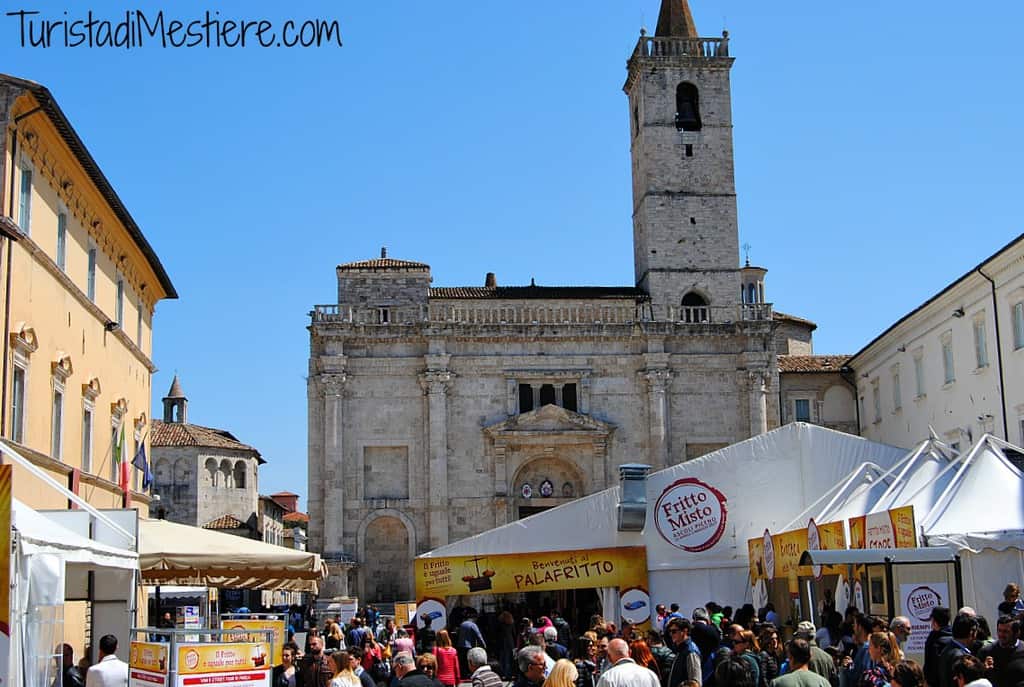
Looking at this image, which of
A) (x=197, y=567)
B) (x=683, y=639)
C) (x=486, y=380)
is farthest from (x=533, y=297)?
(x=683, y=639)

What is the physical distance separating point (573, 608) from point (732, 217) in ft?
86.8

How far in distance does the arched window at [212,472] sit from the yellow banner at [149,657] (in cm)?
6153

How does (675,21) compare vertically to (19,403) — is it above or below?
above

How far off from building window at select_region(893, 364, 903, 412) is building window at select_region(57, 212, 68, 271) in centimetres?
2997

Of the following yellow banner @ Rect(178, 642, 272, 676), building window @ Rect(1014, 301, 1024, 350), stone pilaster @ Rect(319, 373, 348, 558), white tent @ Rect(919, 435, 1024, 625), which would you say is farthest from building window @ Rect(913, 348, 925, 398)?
yellow banner @ Rect(178, 642, 272, 676)

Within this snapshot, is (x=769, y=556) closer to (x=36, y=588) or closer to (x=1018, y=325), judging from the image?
(x=36, y=588)

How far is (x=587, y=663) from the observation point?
12.5 meters

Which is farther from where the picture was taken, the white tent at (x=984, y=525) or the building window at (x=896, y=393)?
the building window at (x=896, y=393)

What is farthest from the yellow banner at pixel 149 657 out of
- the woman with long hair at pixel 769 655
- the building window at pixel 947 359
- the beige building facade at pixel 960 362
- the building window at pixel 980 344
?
the building window at pixel 947 359

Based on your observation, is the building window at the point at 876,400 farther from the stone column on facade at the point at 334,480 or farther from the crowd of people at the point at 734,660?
the crowd of people at the point at 734,660

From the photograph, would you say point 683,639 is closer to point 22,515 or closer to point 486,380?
point 22,515

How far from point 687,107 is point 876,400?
612 inches

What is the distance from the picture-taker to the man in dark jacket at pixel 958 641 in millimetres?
10023

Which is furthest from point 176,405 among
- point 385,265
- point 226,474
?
point 385,265
